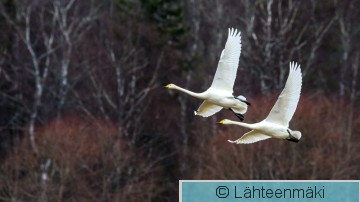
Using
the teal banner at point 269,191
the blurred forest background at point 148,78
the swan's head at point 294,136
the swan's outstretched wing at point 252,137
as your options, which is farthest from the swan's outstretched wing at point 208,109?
the blurred forest background at point 148,78

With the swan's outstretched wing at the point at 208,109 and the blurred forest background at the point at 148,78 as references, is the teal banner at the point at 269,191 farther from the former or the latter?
the blurred forest background at the point at 148,78

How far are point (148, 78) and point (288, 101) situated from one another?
24.7 m

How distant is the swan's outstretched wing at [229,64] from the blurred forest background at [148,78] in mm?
16463

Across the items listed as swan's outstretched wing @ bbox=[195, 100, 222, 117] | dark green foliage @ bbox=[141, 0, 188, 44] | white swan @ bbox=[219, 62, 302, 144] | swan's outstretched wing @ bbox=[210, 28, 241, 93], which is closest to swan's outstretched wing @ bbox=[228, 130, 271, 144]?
white swan @ bbox=[219, 62, 302, 144]

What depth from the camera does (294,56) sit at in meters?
52.9

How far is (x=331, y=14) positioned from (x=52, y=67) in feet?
24.4

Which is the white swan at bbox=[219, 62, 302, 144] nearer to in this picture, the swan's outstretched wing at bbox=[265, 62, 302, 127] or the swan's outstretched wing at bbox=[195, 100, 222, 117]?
the swan's outstretched wing at bbox=[265, 62, 302, 127]

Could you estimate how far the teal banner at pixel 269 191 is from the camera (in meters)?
28.0

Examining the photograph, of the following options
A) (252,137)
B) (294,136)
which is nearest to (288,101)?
(294,136)

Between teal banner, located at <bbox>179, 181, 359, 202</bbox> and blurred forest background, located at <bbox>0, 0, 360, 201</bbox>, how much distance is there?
15.9m

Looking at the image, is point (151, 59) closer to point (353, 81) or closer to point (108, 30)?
point (108, 30)

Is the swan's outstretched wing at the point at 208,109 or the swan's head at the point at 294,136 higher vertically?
the swan's outstretched wing at the point at 208,109

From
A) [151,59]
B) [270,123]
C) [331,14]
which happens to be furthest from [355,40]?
[270,123]

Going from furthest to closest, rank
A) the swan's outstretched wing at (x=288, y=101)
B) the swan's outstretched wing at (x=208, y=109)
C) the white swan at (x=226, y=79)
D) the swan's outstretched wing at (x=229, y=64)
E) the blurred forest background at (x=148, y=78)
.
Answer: the blurred forest background at (x=148, y=78) → the swan's outstretched wing at (x=208, y=109) → the swan's outstretched wing at (x=229, y=64) → the swan's outstretched wing at (x=288, y=101) → the white swan at (x=226, y=79)
